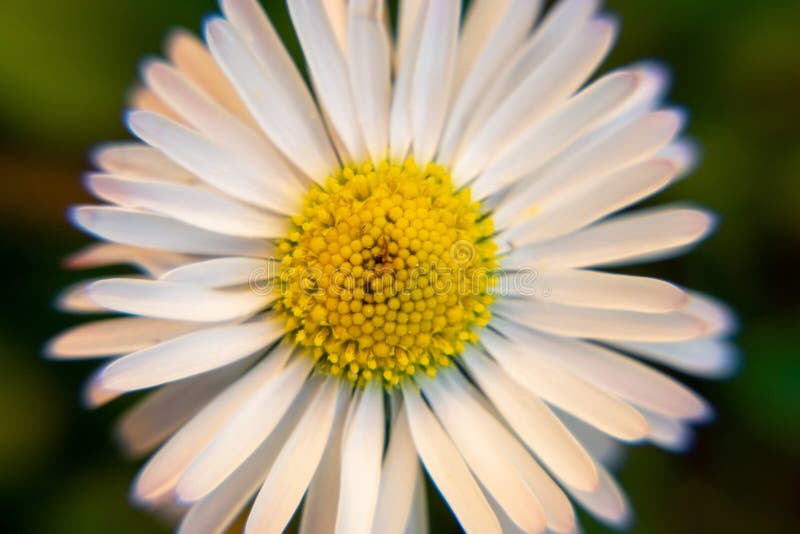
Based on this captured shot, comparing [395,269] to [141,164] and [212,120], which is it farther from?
[141,164]

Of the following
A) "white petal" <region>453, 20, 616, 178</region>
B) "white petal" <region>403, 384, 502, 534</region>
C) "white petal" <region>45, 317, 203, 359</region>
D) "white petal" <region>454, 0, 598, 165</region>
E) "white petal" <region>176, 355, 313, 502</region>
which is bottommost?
"white petal" <region>403, 384, 502, 534</region>

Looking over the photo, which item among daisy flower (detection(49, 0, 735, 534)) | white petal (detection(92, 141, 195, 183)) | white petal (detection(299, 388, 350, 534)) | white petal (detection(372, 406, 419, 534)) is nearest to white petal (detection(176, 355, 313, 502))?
daisy flower (detection(49, 0, 735, 534))

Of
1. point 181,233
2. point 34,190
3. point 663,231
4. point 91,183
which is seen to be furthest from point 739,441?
point 34,190

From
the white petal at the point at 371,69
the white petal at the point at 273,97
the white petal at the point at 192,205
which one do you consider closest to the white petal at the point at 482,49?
the white petal at the point at 371,69

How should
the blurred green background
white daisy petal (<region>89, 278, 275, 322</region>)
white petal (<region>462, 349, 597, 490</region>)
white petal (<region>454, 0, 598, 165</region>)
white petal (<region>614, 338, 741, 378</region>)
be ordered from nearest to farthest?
white daisy petal (<region>89, 278, 275, 322</region>)
white petal (<region>462, 349, 597, 490</region>)
white petal (<region>454, 0, 598, 165</region>)
white petal (<region>614, 338, 741, 378</region>)
the blurred green background

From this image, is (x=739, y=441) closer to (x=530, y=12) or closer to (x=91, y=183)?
(x=530, y=12)

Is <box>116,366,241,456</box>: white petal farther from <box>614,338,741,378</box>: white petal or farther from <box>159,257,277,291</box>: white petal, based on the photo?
<box>614,338,741,378</box>: white petal

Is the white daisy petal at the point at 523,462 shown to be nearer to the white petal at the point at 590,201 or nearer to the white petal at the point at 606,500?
the white petal at the point at 606,500
